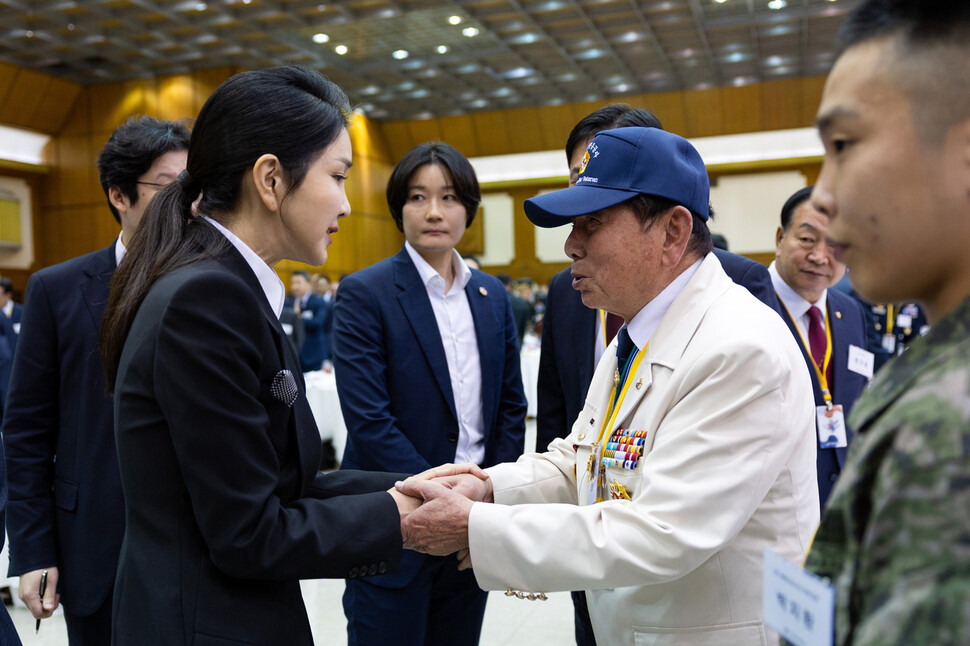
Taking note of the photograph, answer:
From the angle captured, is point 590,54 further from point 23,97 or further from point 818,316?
point 818,316

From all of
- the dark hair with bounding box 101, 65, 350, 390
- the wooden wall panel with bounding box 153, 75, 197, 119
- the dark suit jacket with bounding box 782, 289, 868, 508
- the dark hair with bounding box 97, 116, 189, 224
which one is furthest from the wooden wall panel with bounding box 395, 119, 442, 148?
the dark hair with bounding box 101, 65, 350, 390

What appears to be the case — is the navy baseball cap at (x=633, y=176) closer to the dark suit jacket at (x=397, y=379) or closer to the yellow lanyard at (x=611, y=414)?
the yellow lanyard at (x=611, y=414)

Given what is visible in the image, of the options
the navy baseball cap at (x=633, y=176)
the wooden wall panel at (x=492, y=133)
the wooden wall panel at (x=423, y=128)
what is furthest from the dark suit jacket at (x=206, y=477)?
the wooden wall panel at (x=423, y=128)

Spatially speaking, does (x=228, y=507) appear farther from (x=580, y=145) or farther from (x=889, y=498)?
(x=580, y=145)

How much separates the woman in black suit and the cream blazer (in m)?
0.30

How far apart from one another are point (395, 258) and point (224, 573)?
5.62ft

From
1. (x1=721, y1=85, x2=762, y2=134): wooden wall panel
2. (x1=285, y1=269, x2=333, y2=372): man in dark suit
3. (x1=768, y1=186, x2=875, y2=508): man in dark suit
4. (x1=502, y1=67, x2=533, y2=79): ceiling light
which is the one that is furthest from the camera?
(x1=721, y1=85, x2=762, y2=134): wooden wall panel

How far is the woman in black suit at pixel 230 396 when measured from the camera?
1.23 meters

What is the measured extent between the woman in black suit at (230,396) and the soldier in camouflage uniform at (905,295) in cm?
86

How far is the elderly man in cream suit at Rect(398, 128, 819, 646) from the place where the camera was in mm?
1361

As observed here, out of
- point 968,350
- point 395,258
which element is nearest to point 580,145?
point 395,258

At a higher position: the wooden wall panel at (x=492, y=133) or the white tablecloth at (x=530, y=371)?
the wooden wall panel at (x=492, y=133)

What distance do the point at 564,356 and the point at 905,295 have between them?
1882mm

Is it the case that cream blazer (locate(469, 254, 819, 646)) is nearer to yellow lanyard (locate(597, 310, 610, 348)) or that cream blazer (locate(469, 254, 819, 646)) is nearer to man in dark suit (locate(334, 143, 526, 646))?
yellow lanyard (locate(597, 310, 610, 348))
